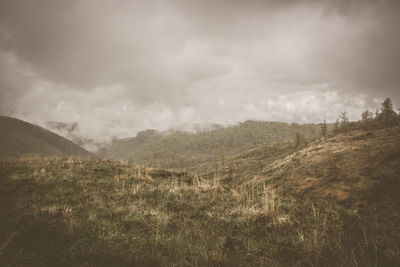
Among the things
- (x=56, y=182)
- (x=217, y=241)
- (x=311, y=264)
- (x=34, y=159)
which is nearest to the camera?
(x=311, y=264)

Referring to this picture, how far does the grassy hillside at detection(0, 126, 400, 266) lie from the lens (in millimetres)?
3195

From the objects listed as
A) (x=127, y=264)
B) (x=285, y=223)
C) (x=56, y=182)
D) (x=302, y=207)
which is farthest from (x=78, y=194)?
(x=302, y=207)

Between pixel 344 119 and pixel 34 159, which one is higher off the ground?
pixel 344 119

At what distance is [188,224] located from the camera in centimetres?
464

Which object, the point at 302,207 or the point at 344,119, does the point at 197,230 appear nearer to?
the point at 302,207

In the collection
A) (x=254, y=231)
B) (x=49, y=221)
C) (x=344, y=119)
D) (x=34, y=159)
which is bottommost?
(x=254, y=231)

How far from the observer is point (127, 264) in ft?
10.0

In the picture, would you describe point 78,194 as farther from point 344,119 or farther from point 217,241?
point 344,119

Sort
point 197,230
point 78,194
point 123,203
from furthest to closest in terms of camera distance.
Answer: point 78,194, point 123,203, point 197,230

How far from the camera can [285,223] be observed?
4562 mm

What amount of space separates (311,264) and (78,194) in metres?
6.99

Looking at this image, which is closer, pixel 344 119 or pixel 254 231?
pixel 254 231

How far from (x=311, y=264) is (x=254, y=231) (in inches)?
59.2

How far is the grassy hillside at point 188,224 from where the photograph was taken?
320cm
